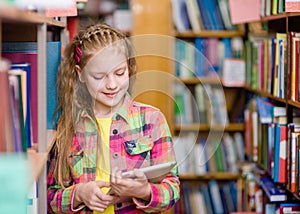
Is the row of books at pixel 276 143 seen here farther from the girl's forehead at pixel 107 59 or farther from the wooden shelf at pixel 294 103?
the girl's forehead at pixel 107 59

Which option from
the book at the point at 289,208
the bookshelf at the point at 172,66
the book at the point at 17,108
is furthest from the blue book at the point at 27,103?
the bookshelf at the point at 172,66

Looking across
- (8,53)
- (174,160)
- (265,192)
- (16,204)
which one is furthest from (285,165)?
(16,204)

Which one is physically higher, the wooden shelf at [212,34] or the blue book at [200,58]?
the wooden shelf at [212,34]

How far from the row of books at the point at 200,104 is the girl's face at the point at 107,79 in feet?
6.78

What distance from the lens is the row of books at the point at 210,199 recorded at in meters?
4.22

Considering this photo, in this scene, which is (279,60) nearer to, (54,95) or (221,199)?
(54,95)

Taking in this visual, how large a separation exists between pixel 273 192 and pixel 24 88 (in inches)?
56.7

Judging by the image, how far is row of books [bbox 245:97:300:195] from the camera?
263 cm

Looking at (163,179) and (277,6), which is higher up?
(277,6)

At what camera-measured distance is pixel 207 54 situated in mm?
4180

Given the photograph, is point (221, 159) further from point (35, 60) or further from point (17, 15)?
point (17, 15)

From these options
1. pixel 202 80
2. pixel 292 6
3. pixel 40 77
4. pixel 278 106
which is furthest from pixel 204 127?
pixel 40 77

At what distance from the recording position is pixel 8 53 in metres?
2.01

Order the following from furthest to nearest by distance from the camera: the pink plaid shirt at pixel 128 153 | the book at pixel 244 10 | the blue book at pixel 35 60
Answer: the book at pixel 244 10, the pink plaid shirt at pixel 128 153, the blue book at pixel 35 60
